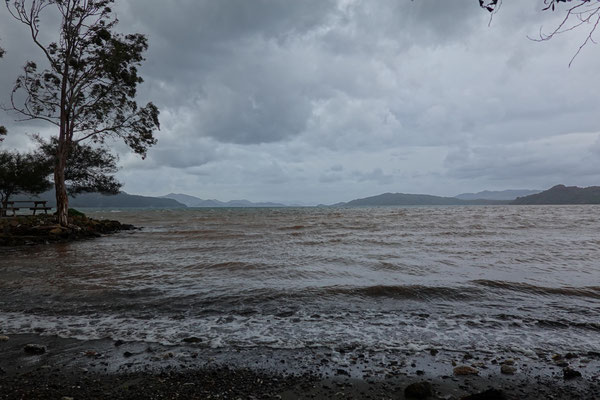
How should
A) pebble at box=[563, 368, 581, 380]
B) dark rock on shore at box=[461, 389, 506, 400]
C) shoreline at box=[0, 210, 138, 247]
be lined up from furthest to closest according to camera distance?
1. shoreline at box=[0, 210, 138, 247]
2. pebble at box=[563, 368, 581, 380]
3. dark rock on shore at box=[461, 389, 506, 400]

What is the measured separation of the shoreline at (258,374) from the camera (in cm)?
374

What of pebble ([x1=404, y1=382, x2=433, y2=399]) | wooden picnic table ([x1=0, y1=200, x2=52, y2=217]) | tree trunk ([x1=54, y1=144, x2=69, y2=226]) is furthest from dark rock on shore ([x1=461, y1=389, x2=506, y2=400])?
wooden picnic table ([x1=0, y1=200, x2=52, y2=217])

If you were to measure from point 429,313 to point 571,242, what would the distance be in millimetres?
16335

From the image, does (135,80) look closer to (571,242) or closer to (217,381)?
(217,381)

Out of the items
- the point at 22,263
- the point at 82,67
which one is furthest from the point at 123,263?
the point at 82,67

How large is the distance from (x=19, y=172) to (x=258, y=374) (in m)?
45.2

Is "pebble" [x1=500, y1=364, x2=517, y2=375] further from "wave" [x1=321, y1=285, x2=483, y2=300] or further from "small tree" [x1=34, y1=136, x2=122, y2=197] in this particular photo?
"small tree" [x1=34, y1=136, x2=122, y2=197]

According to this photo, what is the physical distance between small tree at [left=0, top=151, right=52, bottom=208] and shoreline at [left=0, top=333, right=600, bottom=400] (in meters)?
38.8

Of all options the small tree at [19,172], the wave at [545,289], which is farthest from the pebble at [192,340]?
the small tree at [19,172]

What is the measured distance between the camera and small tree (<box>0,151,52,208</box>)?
35.4 meters

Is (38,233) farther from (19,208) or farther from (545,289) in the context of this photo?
(545,289)

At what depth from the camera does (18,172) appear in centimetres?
3634

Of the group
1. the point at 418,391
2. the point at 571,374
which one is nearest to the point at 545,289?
the point at 571,374

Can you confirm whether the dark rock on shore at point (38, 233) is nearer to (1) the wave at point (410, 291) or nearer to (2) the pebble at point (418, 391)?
(1) the wave at point (410, 291)
